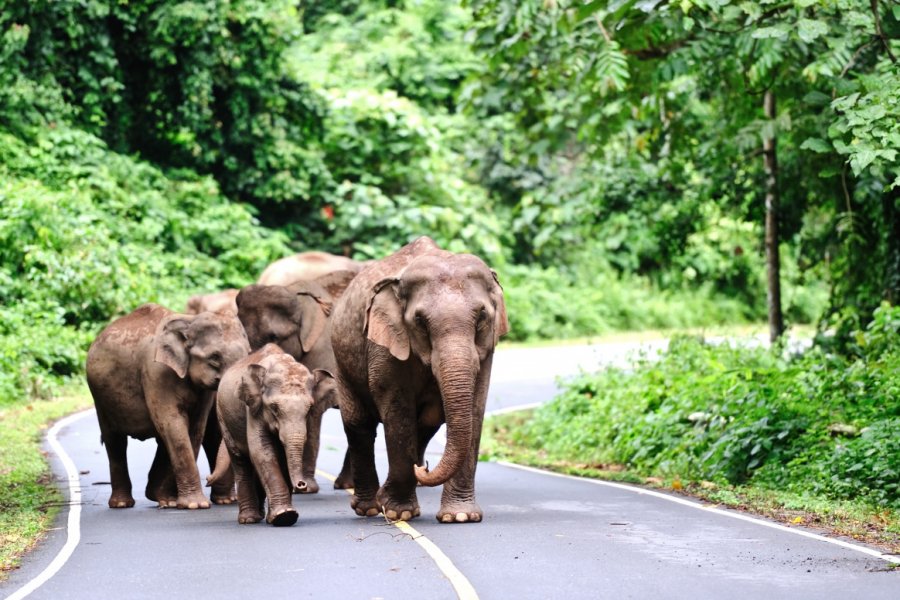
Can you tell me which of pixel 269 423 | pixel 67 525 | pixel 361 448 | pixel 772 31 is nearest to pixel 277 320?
pixel 361 448

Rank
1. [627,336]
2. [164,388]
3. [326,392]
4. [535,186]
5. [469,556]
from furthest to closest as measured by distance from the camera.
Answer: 1. [535,186]
2. [627,336]
3. [164,388]
4. [326,392]
5. [469,556]

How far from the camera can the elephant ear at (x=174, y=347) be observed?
13.6 metres

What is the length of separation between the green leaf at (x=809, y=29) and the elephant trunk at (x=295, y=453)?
579 cm

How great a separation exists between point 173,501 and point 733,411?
20.5 feet

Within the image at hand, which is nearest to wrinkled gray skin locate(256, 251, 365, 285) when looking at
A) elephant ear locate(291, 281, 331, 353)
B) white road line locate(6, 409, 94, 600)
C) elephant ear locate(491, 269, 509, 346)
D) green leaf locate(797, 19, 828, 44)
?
elephant ear locate(291, 281, 331, 353)

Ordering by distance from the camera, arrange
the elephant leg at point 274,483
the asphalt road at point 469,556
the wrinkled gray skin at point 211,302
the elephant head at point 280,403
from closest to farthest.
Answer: the asphalt road at point 469,556
the elephant head at point 280,403
the elephant leg at point 274,483
the wrinkled gray skin at point 211,302

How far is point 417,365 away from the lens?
1182cm

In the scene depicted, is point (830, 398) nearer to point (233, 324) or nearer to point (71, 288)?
point (233, 324)

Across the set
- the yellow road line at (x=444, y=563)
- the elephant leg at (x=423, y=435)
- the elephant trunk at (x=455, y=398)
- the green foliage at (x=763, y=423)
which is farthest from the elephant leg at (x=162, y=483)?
the green foliage at (x=763, y=423)

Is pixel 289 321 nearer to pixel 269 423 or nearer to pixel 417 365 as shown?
pixel 269 423

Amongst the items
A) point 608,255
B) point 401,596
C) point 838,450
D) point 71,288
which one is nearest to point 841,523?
point 838,450

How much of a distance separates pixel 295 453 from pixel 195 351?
254 cm

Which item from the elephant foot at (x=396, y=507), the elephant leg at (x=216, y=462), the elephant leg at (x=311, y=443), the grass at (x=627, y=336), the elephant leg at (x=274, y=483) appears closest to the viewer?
the elephant leg at (x=274, y=483)

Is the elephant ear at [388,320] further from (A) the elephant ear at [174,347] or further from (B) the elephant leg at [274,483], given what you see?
(A) the elephant ear at [174,347]
